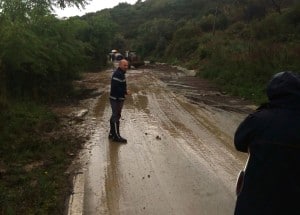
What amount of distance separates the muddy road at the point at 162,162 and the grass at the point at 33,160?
346mm

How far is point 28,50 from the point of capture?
14.9 metres

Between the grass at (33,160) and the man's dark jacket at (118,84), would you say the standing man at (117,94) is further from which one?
the grass at (33,160)

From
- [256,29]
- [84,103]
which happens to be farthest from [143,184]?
[256,29]

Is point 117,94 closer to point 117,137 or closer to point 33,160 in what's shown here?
point 117,137

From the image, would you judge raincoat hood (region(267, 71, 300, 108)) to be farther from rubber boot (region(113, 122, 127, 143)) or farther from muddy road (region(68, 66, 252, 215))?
rubber boot (region(113, 122, 127, 143))

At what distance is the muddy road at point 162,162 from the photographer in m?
6.98

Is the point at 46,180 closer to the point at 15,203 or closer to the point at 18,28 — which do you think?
the point at 15,203

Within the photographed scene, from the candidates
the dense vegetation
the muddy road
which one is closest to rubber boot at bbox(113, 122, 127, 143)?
the muddy road

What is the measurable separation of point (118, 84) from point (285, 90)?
27.6ft

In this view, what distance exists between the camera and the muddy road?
6.98m

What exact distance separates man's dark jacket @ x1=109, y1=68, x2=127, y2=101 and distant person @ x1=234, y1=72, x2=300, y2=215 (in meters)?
8.25

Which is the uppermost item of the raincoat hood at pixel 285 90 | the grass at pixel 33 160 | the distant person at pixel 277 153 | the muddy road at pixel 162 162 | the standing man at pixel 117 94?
the raincoat hood at pixel 285 90

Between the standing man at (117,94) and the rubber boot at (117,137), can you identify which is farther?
the standing man at (117,94)

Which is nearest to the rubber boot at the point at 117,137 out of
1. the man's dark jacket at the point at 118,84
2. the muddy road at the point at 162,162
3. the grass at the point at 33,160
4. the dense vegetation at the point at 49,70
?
the muddy road at the point at 162,162
